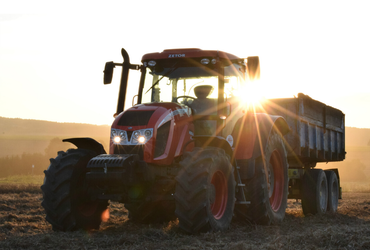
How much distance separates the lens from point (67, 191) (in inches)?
257

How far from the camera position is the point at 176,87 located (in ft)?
24.6

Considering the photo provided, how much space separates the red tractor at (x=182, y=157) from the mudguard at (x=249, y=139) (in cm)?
2

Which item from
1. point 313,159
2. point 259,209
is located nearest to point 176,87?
point 259,209

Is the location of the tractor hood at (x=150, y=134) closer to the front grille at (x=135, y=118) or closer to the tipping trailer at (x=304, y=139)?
the front grille at (x=135, y=118)

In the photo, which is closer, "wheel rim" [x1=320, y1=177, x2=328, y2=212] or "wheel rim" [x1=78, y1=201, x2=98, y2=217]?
"wheel rim" [x1=78, y1=201, x2=98, y2=217]

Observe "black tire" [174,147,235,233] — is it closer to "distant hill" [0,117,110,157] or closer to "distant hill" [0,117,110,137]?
"distant hill" [0,117,110,157]

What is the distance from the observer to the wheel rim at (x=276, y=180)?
866 cm

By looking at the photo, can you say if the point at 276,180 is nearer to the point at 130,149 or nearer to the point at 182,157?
the point at 182,157

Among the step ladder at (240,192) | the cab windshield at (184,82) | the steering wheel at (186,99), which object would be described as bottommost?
the step ladder at (240,192)

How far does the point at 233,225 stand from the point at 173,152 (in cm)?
178

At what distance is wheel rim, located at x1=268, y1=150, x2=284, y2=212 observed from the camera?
8.66m

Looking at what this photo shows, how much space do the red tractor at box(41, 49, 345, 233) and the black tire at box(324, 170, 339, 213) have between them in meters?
3.65

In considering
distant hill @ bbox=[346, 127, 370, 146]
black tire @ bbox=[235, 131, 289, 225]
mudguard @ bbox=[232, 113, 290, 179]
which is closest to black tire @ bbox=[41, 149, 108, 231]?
mudguard @ bbox=[232, 113, 290, 179]

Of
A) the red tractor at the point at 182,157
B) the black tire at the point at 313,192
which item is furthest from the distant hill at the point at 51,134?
the red tractor at the point at 182,157
